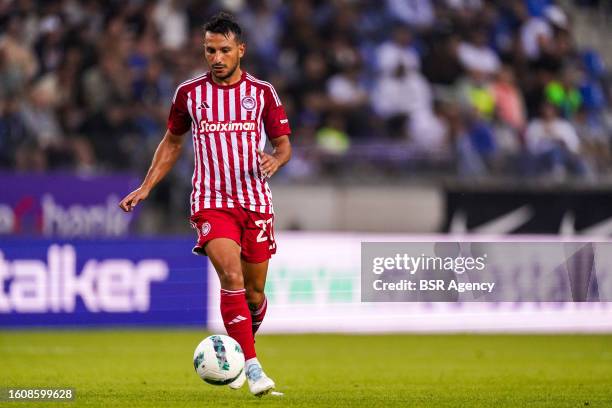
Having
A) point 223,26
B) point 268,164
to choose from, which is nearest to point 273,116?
point 268,164

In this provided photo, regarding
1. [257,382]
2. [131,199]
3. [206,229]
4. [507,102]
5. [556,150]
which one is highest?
[507,102]

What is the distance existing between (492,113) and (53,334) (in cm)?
703

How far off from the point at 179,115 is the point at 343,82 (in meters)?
9.95

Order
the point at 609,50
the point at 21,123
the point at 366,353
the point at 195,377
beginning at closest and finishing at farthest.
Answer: the point at 195,377 < the point at 366,353 < the point at 21,123 < the point at 609,50

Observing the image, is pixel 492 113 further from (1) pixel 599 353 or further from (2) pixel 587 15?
(1) pixel 599 353

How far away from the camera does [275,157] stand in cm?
819

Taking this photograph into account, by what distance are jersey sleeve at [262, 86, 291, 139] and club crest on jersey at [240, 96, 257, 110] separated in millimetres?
105

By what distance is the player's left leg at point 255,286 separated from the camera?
8.52 meters

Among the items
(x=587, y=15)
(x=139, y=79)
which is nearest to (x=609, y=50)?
(x=587, y=15)

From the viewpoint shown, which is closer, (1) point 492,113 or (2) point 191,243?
(2) point 191,243

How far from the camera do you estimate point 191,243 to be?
51.2 ft

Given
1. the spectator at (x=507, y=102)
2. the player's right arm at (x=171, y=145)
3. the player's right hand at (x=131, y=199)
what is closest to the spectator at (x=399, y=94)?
the spectator at (x=507, y=102)

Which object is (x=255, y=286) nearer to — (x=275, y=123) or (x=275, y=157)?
(x=275, y=157)

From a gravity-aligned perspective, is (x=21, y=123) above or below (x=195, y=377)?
above
